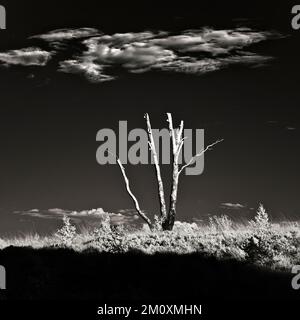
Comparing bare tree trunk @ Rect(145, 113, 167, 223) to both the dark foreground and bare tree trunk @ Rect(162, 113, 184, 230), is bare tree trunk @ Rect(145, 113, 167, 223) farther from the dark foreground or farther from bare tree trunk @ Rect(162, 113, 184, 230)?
the dark foreground

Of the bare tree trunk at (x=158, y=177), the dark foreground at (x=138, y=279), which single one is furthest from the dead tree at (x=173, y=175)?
the dark foreground at (x=138, y=279)

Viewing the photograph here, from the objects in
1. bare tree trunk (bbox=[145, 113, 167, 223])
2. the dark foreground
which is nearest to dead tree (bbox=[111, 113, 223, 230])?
bare tree trunk (bbox=[145, 113, 167, 223])

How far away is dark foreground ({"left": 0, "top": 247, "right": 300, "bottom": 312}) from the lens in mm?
10430

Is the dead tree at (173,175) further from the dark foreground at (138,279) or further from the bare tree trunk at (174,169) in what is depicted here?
the dark foreground at (138,279)

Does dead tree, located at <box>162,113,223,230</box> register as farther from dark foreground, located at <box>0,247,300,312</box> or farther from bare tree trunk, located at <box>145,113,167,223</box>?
dark foreground, located at <box>0,247,300,312</box>

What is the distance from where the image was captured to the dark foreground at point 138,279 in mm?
10430

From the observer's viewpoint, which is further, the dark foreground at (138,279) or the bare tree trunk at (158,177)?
the bare tree trunk at (158,177)

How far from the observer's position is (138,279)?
38.0 ft

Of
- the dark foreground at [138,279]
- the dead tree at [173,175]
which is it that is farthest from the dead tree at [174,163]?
the dark foreground at [138,279]

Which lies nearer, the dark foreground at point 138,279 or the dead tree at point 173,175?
the dark foreground at point 138,279

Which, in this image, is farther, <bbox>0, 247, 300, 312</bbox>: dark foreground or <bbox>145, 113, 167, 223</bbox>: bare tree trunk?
<bbox>145, 113, 167, 223</bbox>: bare tree trunk

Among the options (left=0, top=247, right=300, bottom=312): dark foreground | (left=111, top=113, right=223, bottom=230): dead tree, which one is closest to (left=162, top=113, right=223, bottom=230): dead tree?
(left=111, top=113, right=223, bottom=230): dead tree
